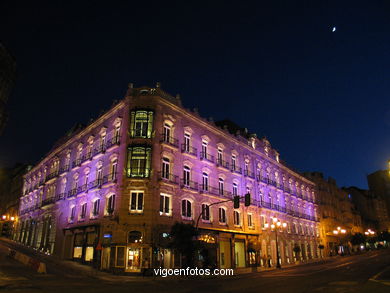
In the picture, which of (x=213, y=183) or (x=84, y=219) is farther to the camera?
(x=213, y=183)

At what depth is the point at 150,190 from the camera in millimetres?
28984

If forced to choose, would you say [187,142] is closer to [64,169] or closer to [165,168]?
[165,168]

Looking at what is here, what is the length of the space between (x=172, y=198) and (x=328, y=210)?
170 ft

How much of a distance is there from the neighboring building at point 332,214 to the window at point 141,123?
152 ft

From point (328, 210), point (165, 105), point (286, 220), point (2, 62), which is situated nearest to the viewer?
point (2, 62)

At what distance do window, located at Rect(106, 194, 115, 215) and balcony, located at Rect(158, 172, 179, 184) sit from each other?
→ 5136mm

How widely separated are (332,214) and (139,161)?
190ft

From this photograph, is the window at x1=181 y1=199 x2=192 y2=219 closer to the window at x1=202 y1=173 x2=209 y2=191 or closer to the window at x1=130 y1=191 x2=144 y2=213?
the window at x1=202 y1=173 x2=209 y2=191

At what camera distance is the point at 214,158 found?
3775cm

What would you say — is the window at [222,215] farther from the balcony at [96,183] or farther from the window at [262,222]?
the balcony at [96,183]

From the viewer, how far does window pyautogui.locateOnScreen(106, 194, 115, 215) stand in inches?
1156

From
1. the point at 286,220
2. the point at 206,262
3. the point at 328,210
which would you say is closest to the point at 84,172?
the point at 206,262

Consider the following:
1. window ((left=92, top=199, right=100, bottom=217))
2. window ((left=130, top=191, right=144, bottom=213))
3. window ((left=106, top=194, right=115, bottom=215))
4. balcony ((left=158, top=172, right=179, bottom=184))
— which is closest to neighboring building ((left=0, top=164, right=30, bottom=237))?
window ((left=92, top=199, right=100, bottom=217))

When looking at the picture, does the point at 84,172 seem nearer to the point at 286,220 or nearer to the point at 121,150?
the point at 121,150
